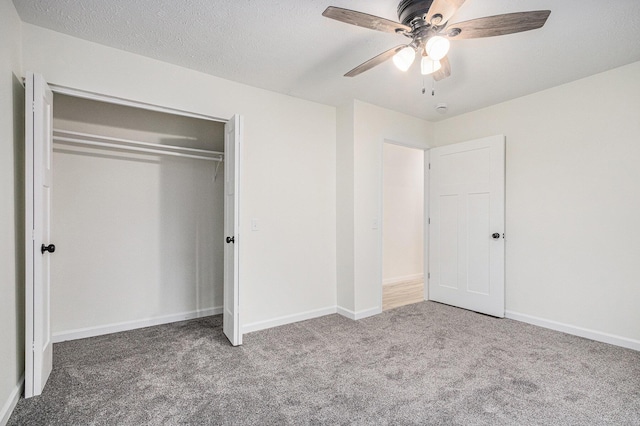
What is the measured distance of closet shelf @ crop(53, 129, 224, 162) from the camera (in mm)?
2859

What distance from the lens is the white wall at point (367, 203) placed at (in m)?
3.65

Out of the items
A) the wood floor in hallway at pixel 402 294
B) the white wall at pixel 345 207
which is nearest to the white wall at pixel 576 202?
the wood floor in hallway at pixel 402 294

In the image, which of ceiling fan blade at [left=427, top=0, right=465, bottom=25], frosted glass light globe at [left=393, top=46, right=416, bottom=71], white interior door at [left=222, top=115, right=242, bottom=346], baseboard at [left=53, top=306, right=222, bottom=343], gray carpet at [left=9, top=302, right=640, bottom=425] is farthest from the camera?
baseboard at [left=53, top=306, right=222, bottom=343]

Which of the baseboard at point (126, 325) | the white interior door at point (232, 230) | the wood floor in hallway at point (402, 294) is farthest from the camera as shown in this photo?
the wood floor in hallway at point (402, 294)

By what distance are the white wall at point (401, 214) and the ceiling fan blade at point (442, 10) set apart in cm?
364

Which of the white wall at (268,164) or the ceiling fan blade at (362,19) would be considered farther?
the white wall at (268,164)

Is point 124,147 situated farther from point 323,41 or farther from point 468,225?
point 468,225

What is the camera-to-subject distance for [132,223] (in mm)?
3287

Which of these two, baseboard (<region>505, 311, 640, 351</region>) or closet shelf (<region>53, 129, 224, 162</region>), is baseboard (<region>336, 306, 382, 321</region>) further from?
closet shelf (<region>53, 129, 224, 162</region>)

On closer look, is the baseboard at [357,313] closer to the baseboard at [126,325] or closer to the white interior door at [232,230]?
the white interior door at [232,230]

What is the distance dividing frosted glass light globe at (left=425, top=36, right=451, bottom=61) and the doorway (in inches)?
136

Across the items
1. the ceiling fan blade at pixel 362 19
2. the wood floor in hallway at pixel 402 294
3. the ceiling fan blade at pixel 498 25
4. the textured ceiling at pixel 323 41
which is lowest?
the wood floor in hallway at pixel 402 294

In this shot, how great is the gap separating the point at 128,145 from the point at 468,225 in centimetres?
391

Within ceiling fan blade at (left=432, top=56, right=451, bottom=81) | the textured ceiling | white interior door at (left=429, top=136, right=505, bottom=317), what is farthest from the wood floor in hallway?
ceiling fan blade at (left=432, top=56, right=451, bottom=81)
